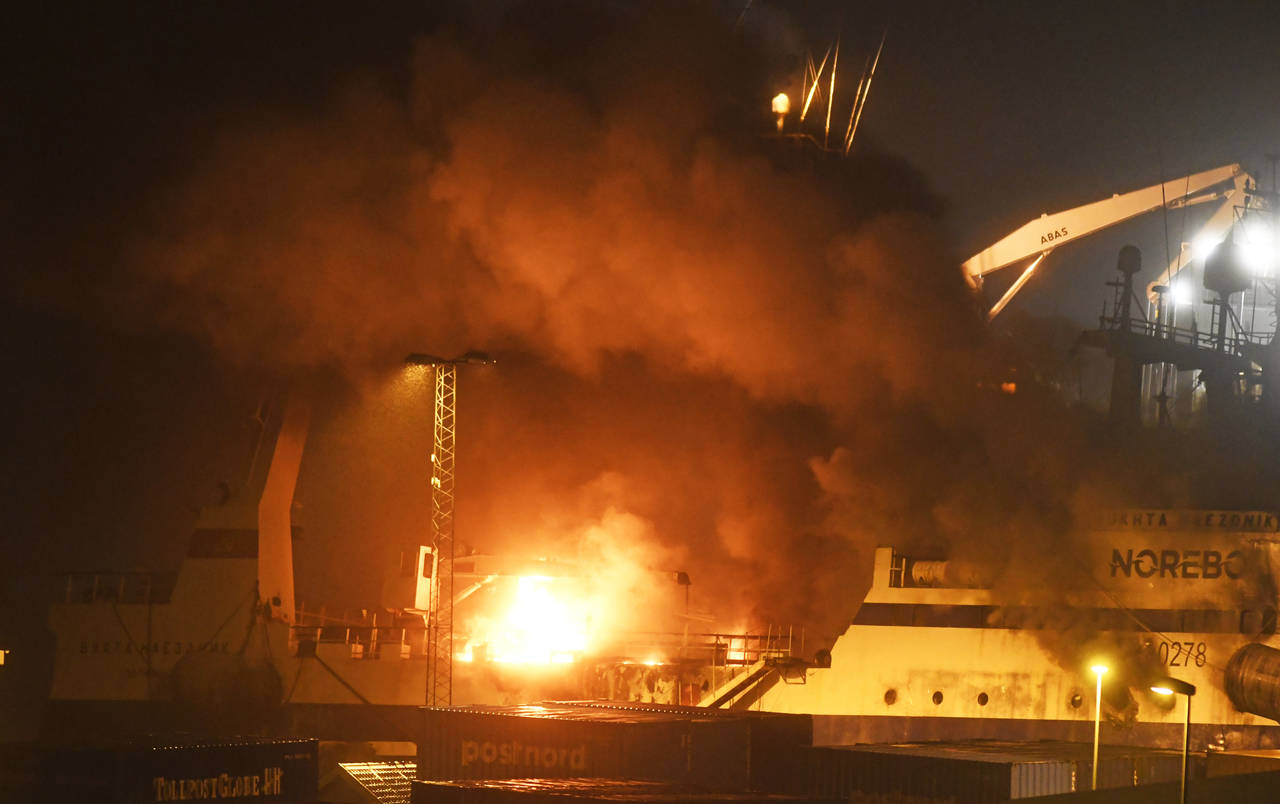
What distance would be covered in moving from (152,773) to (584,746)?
783 centimetres

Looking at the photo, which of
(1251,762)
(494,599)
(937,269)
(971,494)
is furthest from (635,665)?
(1251,762)

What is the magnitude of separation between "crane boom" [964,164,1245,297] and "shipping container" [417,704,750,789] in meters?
25.3

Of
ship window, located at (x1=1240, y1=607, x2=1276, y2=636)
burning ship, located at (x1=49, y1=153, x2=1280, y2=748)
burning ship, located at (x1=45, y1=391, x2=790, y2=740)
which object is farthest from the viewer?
burning ship, located at (x1=45, y1=391, x2=790, y2=740)

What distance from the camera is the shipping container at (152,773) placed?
27.0 m

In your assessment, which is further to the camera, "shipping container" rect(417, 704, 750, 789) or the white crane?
the white crane

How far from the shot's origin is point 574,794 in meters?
23.1

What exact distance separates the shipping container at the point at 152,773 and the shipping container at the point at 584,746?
336 cm

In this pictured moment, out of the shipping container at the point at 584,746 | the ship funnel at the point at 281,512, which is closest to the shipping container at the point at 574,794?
the shipping container at the point at 584,746

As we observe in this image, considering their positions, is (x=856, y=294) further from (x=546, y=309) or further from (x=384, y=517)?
(x=384, y=517)

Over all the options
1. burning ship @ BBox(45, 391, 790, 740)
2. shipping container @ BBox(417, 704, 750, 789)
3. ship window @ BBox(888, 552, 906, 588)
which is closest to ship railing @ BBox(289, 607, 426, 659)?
burning ship @ BBox(45, 391, 790, 740)

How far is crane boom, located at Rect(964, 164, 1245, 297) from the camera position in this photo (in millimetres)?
48844

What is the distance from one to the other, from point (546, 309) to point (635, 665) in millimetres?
11521

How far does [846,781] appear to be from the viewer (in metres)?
26.8

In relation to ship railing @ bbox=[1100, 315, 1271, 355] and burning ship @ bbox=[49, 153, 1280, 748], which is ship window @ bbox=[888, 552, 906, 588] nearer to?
burning ship @ bbox=[49, 153, 1280, 748]
